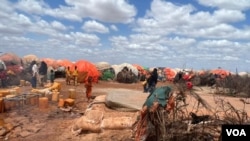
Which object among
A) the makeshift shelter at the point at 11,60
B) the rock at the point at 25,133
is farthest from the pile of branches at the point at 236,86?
the makeshift shelter at the point at 11,60

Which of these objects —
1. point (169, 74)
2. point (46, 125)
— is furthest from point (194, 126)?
point (169, 74)

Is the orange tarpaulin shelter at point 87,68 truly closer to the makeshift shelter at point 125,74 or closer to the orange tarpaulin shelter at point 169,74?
the makeshift shelter at point 125,74

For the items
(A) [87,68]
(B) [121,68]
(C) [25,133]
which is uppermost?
(B) [121,68]

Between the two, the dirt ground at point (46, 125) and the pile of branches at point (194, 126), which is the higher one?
the pile of branches at point (194, 126)

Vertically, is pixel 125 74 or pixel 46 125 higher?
pixel 125 74

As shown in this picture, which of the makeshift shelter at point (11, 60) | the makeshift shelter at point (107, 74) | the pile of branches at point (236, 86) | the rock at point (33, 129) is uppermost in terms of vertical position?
the makeshift shelter at point (11, 60)

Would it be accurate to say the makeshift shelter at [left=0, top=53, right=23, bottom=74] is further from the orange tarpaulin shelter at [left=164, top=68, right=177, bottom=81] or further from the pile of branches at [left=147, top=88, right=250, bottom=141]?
the pile of branches at [left=147, top=88, right=250, bottom=141]

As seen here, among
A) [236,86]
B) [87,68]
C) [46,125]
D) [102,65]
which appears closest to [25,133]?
[46,125]

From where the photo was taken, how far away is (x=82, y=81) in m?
25.9

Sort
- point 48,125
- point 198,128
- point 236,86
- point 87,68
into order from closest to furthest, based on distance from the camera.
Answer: point 198,128
point 48,125
point 236,86
point 87,68

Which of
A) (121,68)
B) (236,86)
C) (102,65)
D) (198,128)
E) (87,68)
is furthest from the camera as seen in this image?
(102,65)

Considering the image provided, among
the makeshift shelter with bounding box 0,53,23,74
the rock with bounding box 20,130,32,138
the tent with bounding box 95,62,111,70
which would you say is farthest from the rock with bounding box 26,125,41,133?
the tent with bounding box 95,62,111,70

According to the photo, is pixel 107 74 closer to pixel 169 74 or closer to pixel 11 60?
pixel 169 74

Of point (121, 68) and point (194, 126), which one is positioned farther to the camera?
point (121, 68)
